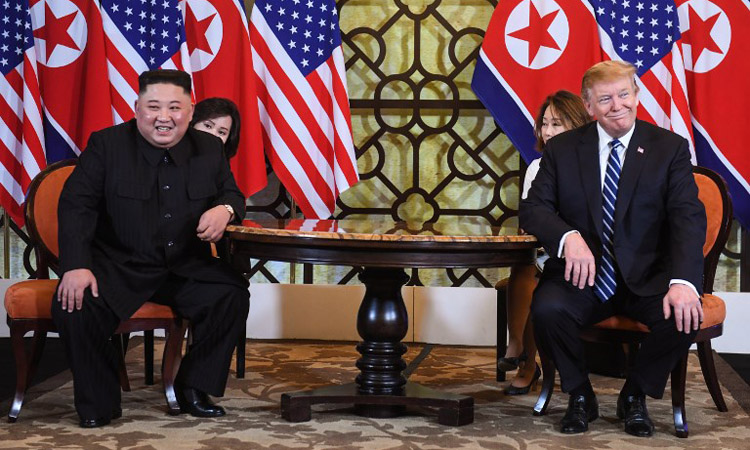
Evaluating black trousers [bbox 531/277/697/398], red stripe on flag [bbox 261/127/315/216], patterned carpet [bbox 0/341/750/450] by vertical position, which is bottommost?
patterned carpet [bbox 0/341/750/450]

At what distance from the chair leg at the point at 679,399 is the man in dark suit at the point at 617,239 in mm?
99

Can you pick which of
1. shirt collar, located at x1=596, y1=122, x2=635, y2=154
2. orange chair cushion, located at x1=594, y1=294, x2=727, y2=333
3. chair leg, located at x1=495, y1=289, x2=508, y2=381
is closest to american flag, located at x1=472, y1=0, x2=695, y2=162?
chair leg, located at x1=495, y1=289, x2=508, y2=381

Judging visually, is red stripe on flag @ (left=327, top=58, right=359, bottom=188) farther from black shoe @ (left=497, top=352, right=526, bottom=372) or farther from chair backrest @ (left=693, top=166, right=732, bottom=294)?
chair backrest @ (left=693, top=166, right=732, bottom=294)

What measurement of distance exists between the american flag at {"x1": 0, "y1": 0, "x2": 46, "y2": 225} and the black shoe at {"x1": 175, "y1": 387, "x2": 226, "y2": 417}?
6.89 ft

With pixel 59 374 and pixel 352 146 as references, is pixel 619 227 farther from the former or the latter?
pixel 59 374

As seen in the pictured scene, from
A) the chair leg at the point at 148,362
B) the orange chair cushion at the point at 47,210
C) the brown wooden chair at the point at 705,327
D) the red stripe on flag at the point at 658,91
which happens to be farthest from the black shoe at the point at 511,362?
the orange chair cushion at the point at 47,210

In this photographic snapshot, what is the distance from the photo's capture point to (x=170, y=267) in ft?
11.4

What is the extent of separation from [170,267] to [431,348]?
6.63ft

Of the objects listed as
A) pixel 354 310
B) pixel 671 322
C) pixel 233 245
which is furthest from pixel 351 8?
pixel 671 322

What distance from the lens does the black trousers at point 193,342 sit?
3.27 m

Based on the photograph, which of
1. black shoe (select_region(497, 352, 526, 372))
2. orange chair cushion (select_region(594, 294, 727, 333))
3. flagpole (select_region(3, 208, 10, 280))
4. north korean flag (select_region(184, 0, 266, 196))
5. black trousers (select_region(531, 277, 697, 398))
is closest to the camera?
black trousers (select_region(531, 277, 697, 398))

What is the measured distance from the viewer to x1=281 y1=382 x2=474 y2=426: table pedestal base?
3.36 meters

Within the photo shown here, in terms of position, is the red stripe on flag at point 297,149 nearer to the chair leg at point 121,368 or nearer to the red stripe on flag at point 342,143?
the red stripe on flag at point 342,143

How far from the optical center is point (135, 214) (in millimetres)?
3457
